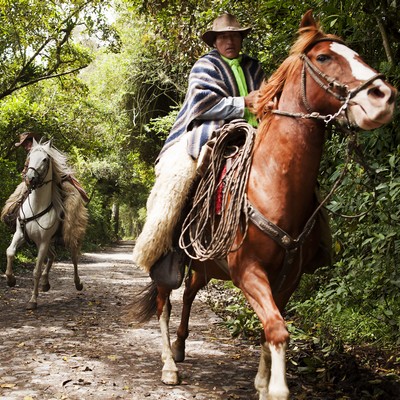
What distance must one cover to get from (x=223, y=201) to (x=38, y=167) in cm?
547

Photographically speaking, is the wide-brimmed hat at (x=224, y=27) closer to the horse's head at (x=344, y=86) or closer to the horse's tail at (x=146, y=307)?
the horse's head at (x=344, y=86)

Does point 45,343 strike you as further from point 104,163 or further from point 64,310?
point 104,163

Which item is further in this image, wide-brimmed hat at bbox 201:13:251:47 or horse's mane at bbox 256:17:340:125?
wide-brimmed hat at bbox 201:13:251:47

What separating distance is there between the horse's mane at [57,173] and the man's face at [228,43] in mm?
5039

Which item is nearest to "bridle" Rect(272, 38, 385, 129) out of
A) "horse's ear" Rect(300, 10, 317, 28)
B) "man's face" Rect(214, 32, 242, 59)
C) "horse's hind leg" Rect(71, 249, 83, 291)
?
"horse's ear" Rect(300, 10, 317, 28)

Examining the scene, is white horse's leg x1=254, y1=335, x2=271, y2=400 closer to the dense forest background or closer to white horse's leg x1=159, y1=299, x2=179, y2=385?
white horse's leg x1=159, y1=299, x2=179, y2=385

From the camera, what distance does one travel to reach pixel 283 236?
11.9 ft

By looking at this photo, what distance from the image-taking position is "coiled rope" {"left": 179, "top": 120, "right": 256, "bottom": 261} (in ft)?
12.6

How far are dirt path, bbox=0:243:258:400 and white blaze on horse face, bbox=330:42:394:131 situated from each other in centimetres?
257

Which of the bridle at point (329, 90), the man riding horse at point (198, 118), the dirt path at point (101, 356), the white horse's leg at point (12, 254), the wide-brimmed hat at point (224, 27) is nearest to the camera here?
the bridle at point (329, 90)

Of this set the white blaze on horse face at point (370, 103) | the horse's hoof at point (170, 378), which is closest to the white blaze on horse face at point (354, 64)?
the white blaze on horse face at point (370, 103)

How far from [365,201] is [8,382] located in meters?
3.61

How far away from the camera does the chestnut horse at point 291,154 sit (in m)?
3.25

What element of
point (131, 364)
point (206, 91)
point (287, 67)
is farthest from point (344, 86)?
point (131, 364)
